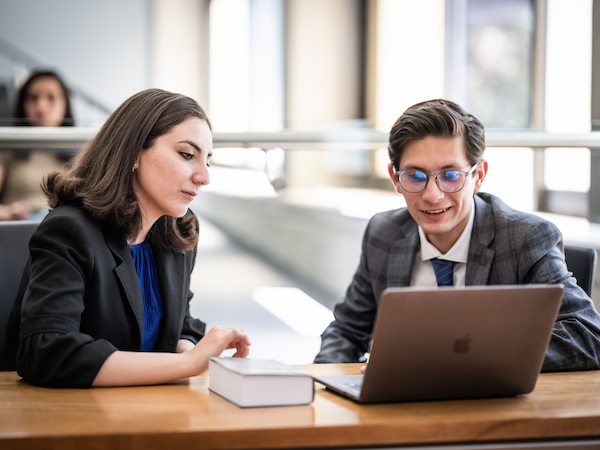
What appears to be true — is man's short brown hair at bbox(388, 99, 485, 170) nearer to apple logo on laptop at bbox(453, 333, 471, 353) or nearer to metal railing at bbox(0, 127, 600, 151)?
apple logo on laptop at bbox(453, 333, 471, 353)

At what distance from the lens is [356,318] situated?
6.10ft

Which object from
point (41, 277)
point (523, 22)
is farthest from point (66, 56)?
point (41, 277)

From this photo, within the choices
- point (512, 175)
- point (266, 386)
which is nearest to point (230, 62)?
point (512, 175)

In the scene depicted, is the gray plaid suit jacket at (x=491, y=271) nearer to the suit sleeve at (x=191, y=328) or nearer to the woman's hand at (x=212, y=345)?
A: the suit sleeve at (x=191, y=328)

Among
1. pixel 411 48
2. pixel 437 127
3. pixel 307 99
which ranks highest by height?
pixel 411 48

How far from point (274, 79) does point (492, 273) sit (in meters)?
2.27

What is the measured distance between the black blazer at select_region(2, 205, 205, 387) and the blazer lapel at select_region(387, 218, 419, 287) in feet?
1.90

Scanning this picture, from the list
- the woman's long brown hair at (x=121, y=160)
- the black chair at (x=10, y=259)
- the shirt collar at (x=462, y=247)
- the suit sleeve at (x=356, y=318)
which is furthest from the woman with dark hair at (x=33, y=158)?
the shirt collar at (x=462, y=247)

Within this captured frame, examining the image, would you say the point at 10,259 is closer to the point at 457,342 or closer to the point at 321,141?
the point at 457,342

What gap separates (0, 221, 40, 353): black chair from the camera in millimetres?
1598

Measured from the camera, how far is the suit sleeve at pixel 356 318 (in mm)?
1794

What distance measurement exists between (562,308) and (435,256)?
0.38 meters

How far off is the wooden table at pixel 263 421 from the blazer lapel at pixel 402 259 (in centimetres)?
67

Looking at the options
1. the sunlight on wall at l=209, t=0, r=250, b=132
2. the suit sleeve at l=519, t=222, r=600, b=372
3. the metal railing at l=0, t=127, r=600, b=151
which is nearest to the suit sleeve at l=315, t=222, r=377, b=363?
the suit sleeve at l=519, t=222, r=600, b=372
